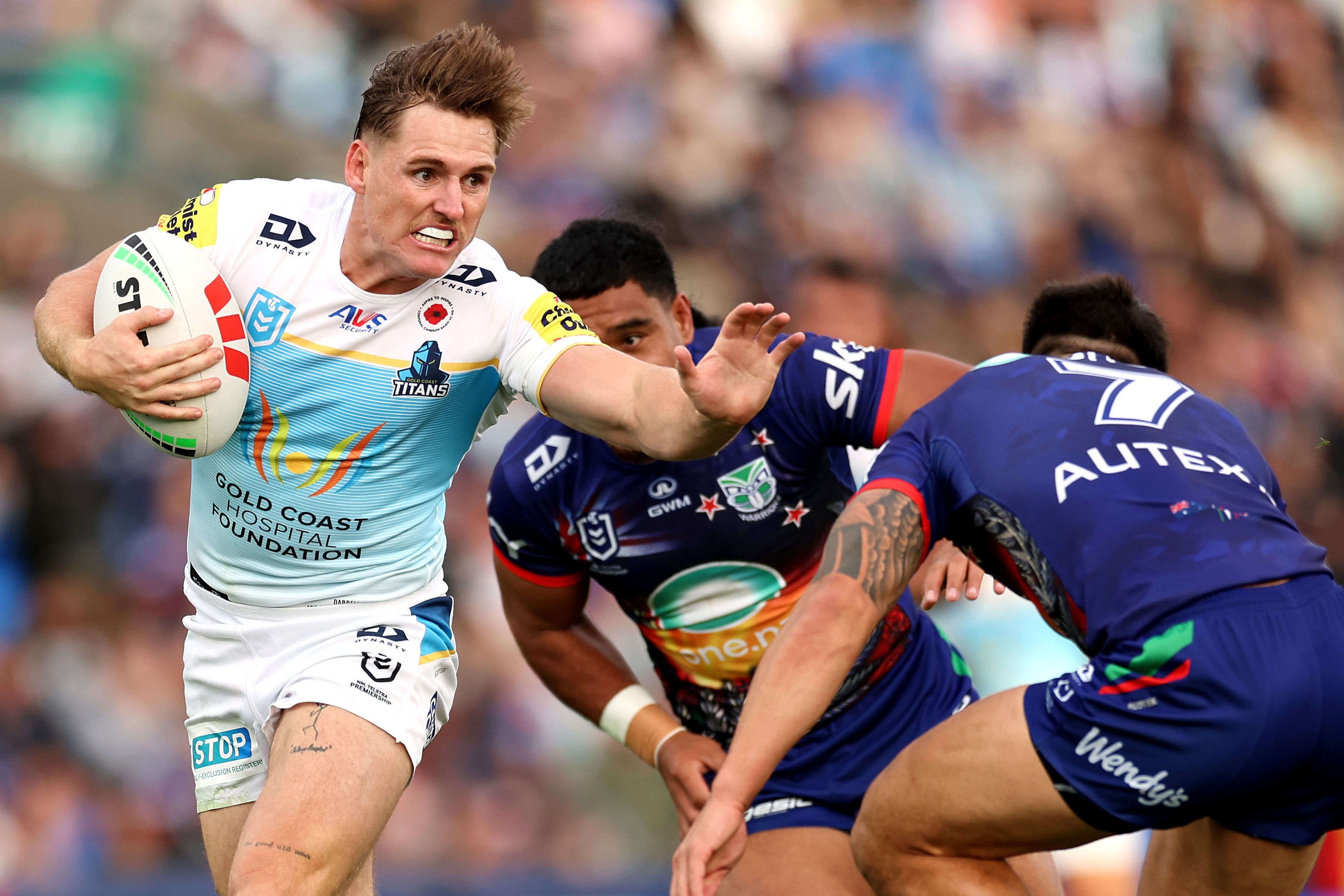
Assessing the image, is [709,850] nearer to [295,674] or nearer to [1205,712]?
[1205,712]

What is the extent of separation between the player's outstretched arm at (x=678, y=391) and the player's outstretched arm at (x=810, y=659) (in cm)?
40

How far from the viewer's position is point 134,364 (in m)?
3.41

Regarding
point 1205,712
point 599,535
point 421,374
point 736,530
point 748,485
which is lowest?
point 599,535

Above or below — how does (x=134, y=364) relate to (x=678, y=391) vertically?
below

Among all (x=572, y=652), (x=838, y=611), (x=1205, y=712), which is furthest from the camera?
(x=572, y=652)

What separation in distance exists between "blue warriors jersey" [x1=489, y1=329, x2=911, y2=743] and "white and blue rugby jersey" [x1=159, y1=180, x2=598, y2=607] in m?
0.55

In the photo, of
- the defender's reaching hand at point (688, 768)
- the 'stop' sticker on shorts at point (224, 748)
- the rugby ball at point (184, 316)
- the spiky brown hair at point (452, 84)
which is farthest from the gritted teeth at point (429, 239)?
the defender's reaching hand at point (688, 768)

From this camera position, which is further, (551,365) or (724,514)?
(724,514)

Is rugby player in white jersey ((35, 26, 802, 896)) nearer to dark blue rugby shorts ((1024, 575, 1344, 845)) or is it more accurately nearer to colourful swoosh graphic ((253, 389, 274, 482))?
colourful swoosh graphic ((253, 389, 274, 482))

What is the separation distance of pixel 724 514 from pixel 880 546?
1.12m

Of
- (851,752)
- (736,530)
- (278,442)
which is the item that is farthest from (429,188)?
Result: (851,752)

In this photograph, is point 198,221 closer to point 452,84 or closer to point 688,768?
point 452,84

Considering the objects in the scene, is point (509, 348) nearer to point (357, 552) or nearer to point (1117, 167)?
point (357, 552)

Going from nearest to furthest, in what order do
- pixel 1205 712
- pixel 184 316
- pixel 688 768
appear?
pixel 1205 712, pixel 184 316, pixel 688 768
